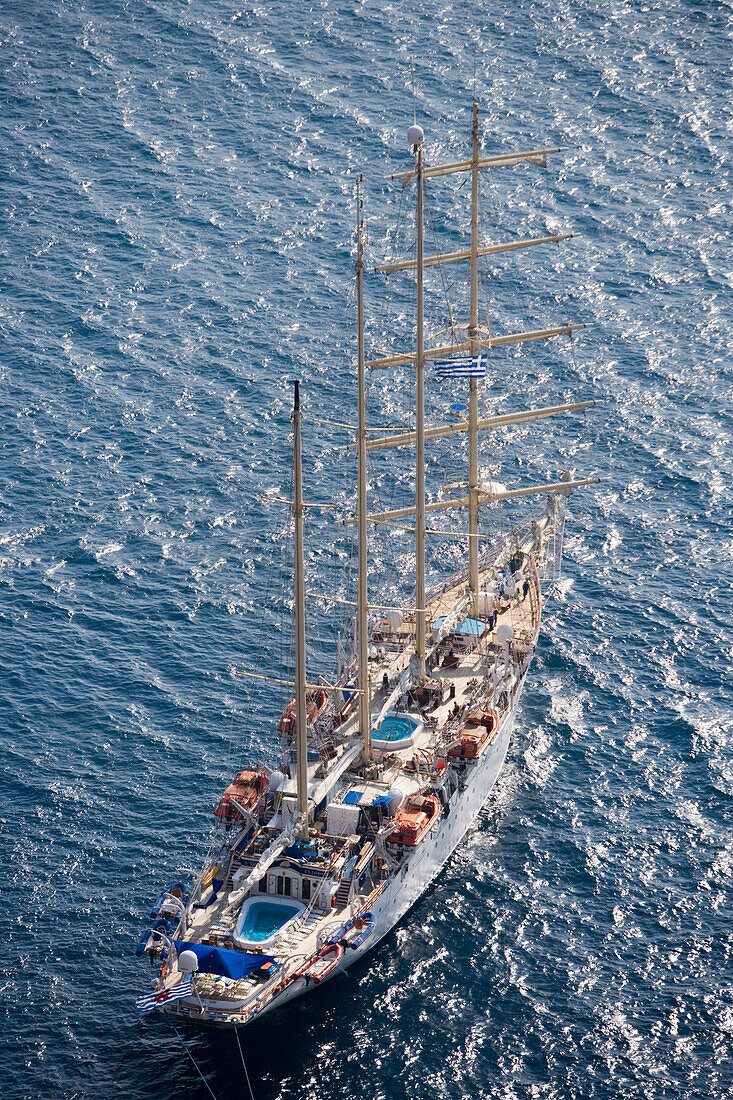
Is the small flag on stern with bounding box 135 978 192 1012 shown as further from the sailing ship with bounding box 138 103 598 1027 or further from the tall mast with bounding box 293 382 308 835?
the tall mast with bounding box 293 382 308 835

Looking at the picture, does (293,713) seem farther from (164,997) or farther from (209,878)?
(164,997)

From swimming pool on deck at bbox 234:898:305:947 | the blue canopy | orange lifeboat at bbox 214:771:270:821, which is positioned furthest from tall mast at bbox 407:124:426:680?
the blue canopy

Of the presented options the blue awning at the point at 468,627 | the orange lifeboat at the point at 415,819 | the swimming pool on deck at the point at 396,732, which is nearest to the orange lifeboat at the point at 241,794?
the orange lifeboat at the point at 415,819

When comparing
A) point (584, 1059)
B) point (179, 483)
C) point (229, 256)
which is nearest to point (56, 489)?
point (179, 483)

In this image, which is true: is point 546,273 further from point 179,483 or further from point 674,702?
point 674,702

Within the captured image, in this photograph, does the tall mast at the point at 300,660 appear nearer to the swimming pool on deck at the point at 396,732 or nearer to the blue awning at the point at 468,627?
the swimming pool on deck at the point at 396,732

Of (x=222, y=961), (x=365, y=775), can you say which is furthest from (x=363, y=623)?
(x=222, y=961)
